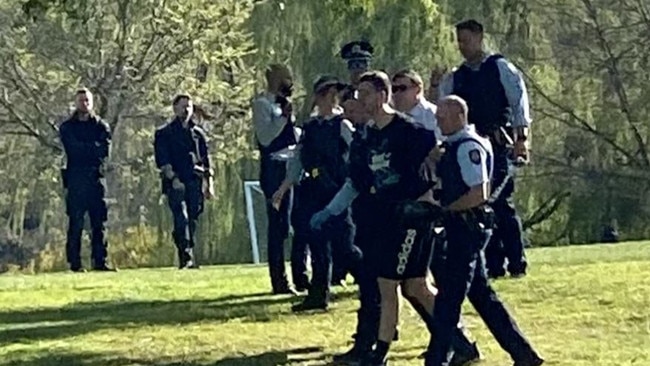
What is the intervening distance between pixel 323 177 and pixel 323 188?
17 cm

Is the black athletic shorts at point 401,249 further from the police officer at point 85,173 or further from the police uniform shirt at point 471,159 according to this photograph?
the police officer at point 85,173

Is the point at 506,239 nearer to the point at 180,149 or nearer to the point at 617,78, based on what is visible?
the point at 180,149

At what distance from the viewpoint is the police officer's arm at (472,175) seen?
9.89 meters

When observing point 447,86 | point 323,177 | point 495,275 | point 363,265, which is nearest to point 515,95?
point 447,86

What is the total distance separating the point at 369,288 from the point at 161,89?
29034 mm

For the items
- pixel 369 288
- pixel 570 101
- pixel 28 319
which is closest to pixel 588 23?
pixel 570 101

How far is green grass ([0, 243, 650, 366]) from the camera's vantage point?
39.7 ft

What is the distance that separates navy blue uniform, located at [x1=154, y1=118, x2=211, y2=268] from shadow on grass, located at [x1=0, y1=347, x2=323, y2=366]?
26.2 feet

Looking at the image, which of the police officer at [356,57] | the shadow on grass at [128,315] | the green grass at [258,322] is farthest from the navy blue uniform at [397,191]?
the shadow on grass at [128,315]

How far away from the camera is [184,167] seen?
67.8 ft

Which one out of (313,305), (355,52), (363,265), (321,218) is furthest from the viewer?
(313,305)

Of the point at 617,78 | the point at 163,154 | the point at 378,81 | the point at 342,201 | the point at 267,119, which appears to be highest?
the point at 617,78

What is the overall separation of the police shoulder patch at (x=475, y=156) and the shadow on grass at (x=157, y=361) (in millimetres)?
2462

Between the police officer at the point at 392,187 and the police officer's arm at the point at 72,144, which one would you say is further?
the police officer's arm at the point at 72,144
